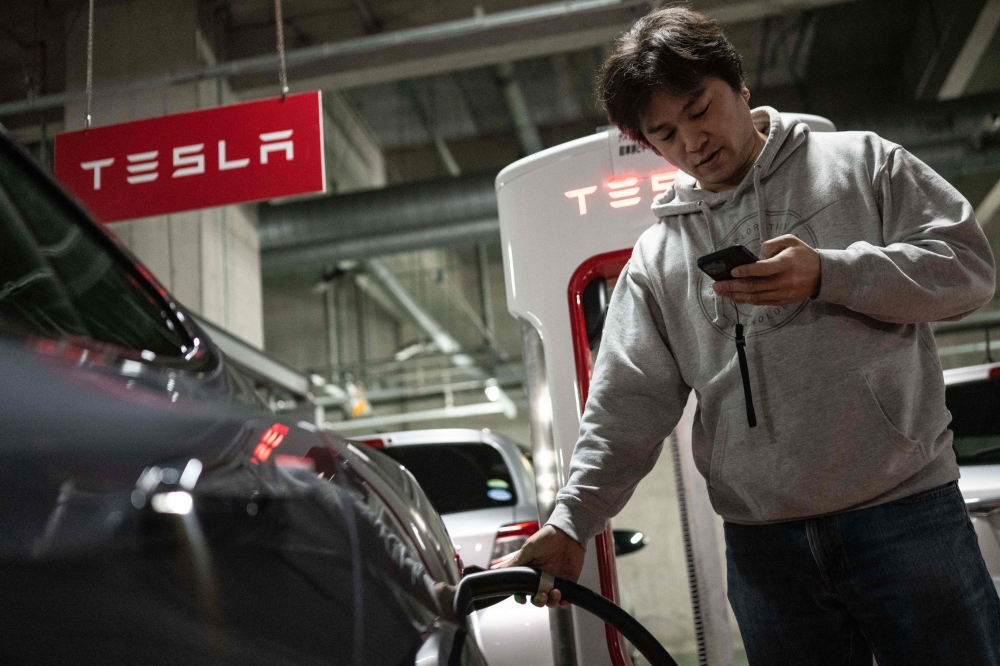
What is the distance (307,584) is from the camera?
2.26 feet

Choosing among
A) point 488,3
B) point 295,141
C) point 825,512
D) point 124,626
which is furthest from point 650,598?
point 124,626

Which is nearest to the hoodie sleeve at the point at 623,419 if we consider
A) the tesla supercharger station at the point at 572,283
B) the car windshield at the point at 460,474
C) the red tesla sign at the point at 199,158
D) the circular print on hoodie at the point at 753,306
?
the circular print on hoodie at the point at 753,306

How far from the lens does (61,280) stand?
851mm

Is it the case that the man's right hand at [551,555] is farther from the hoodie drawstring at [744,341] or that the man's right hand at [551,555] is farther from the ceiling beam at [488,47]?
the ceiling beam at [488,47]

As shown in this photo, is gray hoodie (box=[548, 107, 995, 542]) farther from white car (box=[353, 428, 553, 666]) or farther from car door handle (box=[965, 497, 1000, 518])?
car door handle (box=[965, 497, 1000, 518])

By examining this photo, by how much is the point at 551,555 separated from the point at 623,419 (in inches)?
11.1

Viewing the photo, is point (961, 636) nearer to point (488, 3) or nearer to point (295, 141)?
point (295, 141)

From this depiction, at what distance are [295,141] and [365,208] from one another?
13.7 feet

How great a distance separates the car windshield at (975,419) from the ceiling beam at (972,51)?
A: 14.9 feet

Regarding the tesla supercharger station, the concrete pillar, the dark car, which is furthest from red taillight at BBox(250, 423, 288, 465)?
the concrete pillar

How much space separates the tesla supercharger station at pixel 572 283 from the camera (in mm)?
2684

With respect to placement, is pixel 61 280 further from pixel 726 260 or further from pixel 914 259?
pixel 914 259

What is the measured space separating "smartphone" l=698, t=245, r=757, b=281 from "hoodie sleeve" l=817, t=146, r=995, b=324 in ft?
0.44

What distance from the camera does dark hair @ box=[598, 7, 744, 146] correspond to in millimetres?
1493
